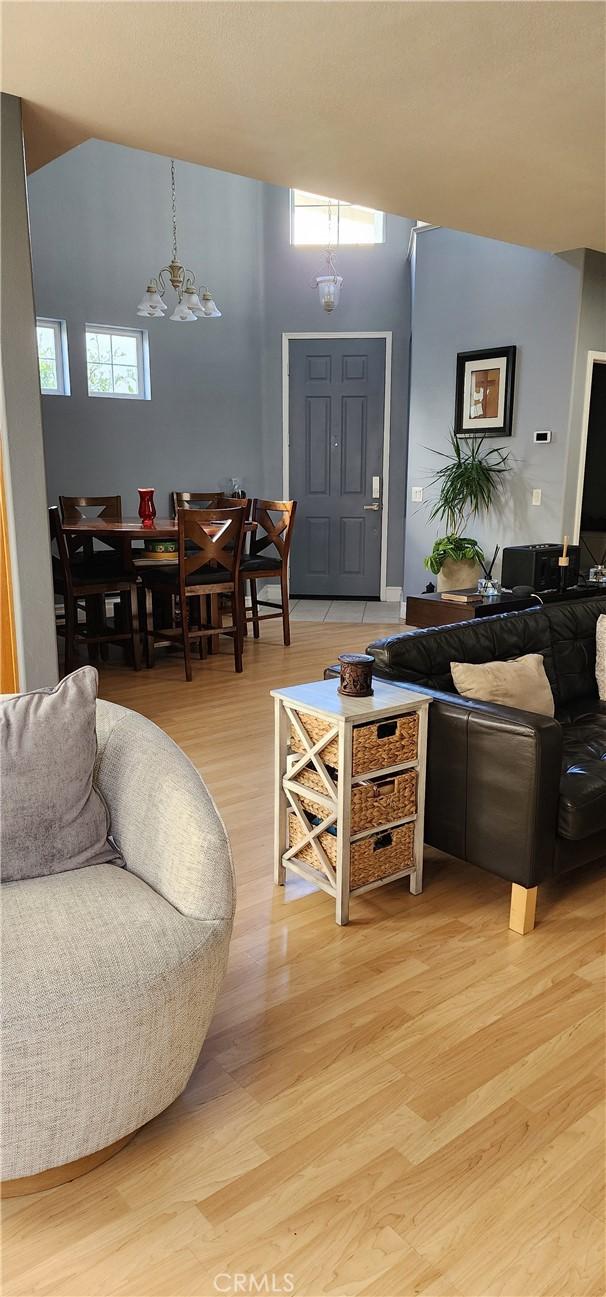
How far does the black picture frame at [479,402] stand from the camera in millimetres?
5742

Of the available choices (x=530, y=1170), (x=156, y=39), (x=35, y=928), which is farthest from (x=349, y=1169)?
(x=156, y=39)

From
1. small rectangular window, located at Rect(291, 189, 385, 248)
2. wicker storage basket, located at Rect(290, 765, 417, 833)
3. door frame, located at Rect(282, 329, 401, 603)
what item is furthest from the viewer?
door frame, located at Rect(282, 329, 401, 603)

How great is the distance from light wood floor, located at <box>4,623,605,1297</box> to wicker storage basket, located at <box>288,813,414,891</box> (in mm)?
119

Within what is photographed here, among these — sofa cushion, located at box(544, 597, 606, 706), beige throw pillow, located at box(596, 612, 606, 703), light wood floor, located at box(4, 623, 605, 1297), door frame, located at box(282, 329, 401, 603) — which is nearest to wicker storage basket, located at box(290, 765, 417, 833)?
light wood floor, located at box(4, 623, 605, 1297)

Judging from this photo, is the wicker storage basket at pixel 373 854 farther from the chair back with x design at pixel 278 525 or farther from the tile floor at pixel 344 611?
the tile floor at pixel 344 611

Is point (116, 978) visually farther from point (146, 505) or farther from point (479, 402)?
point (479, 402)

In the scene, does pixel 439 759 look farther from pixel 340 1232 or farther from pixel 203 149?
pixel 203 149

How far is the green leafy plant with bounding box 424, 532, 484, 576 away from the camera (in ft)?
18.3

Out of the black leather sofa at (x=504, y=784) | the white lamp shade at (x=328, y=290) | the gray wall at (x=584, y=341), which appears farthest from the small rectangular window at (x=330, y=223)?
the black leather sofa at (x=504, y=784)

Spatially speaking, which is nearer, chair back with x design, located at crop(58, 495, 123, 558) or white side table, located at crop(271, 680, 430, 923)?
white side table, located at crop(271, 680, 430, 923)

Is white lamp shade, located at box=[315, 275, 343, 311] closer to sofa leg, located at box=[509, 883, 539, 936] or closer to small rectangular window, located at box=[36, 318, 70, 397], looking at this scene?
small rectangular window, located at box=[36, 318, 70, 397]

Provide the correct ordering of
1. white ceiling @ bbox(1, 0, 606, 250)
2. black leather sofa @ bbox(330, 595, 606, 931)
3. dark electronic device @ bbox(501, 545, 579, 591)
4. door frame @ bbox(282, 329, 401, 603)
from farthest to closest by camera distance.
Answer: door frame @ bbox(282, 329, 401, 603)
dark electronic device @ bbox(501, 545, 579, 591)
white ceiling @ bbox(1, 0, 606, 250)
black leather sofa @ bbox(330, 595, 606, 931)

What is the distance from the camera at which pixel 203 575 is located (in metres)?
5.26

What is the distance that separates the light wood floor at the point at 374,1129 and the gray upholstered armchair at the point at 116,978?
0.48 feet
